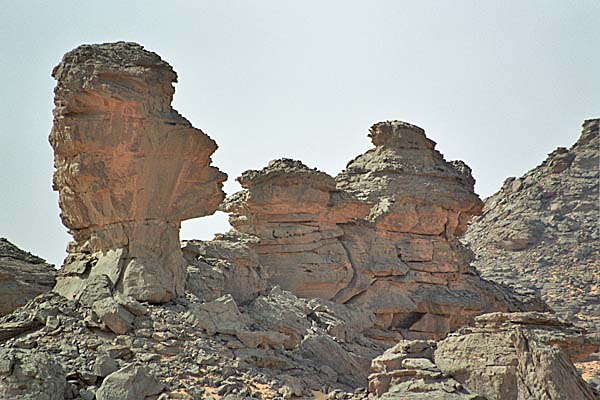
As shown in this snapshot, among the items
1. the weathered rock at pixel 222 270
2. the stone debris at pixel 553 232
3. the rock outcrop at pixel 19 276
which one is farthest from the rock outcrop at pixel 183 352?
the stone debris at pixel 553 232

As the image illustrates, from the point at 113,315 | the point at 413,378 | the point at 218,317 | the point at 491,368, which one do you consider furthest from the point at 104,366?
the point at 491,368

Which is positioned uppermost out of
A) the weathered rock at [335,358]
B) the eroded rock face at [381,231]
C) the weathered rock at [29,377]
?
the eroded rock face at [381,231]

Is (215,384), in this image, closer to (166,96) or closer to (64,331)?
(64,331)

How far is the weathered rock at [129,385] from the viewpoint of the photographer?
11320 millimetres

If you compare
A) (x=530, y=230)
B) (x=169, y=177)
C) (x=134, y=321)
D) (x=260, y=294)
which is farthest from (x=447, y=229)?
(x=530, y=230)

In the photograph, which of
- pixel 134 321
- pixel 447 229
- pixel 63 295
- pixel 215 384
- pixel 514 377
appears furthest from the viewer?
pixel 447 229

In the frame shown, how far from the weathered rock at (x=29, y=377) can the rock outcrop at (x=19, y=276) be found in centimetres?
724

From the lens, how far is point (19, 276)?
19.0 metres

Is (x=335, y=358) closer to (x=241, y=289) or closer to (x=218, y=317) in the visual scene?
(x=218, y=317)

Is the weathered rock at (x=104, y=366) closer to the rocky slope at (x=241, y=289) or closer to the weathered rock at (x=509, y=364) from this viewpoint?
the rocky slope at (x=241, y=289)

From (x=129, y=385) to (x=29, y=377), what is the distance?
140cm

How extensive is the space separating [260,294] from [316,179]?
195 inches

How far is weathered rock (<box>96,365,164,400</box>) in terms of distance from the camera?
446 inches

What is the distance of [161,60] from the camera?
1631 centimetres
